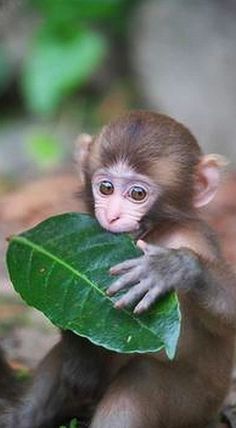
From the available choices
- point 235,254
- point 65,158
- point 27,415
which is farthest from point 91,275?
point 65,158

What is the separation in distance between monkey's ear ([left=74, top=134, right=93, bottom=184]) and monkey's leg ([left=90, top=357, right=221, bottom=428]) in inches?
33.9

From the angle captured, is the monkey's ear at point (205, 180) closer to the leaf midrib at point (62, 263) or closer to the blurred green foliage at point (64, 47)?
the leaf midrib at point (62, 263)

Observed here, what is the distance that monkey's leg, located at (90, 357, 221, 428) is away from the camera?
459 centimetres

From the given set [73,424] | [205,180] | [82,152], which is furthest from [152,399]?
[82,152]

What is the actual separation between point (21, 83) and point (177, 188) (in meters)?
8.31

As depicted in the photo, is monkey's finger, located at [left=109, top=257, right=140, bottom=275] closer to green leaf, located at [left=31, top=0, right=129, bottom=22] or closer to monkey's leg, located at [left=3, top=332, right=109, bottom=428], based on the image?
monkey's leg, located at [left=3, top=332, right=109, bottom=428]

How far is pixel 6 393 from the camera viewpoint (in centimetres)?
556

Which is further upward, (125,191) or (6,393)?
(125,191)

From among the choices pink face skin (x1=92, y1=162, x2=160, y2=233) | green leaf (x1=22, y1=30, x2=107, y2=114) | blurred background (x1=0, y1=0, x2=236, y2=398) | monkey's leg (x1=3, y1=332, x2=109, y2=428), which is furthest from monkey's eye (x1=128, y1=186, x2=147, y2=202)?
green leaf (x1=22, y1=30, x2=107, y2=114)

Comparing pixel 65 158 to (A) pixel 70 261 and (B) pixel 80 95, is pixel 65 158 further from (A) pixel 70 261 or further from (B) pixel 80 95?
(A) pixel 70 261

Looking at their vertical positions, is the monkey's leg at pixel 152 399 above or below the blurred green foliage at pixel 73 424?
above

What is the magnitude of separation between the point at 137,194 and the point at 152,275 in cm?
72

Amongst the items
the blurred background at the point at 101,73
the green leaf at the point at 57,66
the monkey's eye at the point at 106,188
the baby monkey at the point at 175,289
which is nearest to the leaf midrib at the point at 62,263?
the baby monkey at the point at 175,289

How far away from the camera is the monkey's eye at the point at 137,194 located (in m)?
4.79
